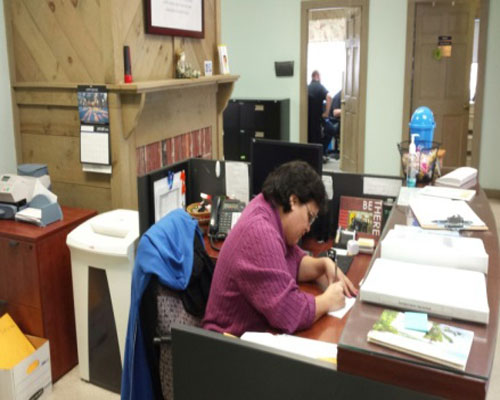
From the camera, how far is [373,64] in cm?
604

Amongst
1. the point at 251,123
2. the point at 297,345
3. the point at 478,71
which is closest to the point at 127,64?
the point at 297,345

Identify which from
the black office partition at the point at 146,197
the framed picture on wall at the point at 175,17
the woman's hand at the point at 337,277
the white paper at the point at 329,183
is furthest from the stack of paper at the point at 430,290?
the framed picture on wall at the point at 175,17

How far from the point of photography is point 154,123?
3135 mm

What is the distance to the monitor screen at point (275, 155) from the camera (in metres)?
2.42

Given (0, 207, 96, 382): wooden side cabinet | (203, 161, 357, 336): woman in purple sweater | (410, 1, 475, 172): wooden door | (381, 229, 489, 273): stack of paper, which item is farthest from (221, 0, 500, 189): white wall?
(381, 229, 489, 273): stack of paper

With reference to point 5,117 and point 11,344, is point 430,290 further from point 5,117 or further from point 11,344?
point 5,117

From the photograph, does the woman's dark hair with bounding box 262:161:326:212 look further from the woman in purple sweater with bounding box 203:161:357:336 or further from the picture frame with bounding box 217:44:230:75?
the picture frame with bounding box 217:44:230:75

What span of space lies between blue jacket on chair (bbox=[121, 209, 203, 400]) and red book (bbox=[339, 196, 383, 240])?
970 millimetres

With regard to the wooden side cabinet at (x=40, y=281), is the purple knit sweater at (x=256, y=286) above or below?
above

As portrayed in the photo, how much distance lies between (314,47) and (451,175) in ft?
27.9

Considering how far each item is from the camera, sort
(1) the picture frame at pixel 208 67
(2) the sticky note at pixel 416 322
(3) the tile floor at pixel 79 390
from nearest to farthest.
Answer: (2) the sticky note at pixel 416 322
(3) the tile floor at pixel 79 390
(1) the picture frame at pixel 208 67

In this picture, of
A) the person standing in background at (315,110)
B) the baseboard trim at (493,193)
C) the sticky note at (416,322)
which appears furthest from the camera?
the person standing in background at (315,110)

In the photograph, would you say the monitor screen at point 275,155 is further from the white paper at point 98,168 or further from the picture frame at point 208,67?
the picture frame at point 208,67

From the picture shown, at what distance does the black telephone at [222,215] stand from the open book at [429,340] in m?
1.49
